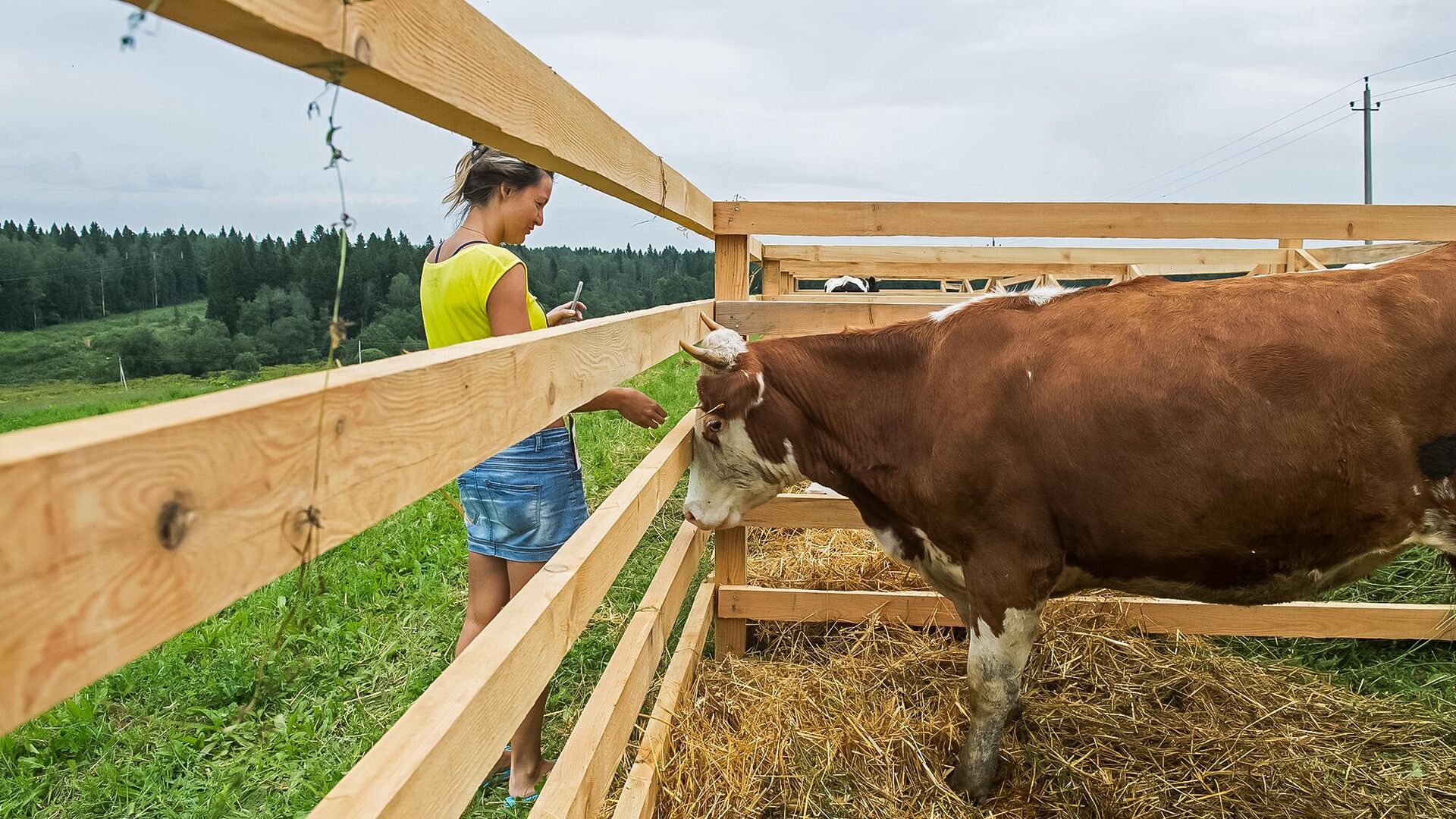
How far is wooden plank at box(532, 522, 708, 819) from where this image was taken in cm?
216

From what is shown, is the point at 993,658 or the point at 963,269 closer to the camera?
the point at 993,658

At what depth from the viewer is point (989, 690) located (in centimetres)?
342

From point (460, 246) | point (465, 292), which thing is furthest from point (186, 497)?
point (460, 246)

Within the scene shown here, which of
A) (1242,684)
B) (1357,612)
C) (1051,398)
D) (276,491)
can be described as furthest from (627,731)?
(1357,612)

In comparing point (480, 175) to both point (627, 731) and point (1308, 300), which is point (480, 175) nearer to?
point (627, 731)

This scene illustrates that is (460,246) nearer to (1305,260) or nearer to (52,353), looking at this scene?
(52,353)

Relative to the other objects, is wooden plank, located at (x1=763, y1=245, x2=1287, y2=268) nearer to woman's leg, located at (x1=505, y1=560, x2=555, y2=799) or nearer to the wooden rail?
the wooden rail

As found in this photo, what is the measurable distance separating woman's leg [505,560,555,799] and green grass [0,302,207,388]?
1.74 m

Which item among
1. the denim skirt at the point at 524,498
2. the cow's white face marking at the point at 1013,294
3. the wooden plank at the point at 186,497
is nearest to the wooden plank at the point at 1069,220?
the cow's white face marking at the point at 1013,294

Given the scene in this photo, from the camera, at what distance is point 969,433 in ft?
10.7

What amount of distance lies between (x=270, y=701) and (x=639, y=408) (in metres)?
2.43

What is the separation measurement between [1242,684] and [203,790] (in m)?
4.50

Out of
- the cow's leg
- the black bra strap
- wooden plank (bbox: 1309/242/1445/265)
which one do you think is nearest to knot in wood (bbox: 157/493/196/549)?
the black bra strap

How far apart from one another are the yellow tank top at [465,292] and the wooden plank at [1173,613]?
208 cm
